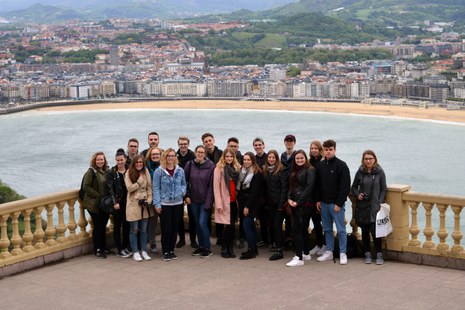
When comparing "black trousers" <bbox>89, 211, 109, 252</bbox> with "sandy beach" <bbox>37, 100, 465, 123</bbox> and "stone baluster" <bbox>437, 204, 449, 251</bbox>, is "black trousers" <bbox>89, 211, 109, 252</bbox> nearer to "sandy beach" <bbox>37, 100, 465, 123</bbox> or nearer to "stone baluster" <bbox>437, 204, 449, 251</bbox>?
"stone baluster" <bbox>437, 204, 449, 251</bbox>

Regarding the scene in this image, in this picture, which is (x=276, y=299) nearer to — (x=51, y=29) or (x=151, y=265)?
(x=151, y=265)

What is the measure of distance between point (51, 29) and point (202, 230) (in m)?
185

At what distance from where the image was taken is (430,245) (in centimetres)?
689

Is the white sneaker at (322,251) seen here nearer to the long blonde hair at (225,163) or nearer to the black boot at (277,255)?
the black boot at (277,255)

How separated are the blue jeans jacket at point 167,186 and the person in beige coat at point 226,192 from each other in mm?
291

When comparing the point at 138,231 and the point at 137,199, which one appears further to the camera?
the point at 138,231

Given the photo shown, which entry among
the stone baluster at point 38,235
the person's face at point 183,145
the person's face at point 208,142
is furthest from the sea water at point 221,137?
the stone baluster at point 38,235

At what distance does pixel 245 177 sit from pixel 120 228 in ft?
3.83

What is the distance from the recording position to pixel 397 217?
279 inches

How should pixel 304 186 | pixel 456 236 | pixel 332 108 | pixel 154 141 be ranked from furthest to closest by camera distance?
pixel 332 108, pixel 154 141, pixel 304 186, pixel 456 236

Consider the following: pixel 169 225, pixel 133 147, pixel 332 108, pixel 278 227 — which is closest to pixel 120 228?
pixel 169 225

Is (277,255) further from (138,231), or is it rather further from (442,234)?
(442,234)

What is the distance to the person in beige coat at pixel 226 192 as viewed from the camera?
7375 millimetres

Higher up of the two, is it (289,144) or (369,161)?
(289,144)
